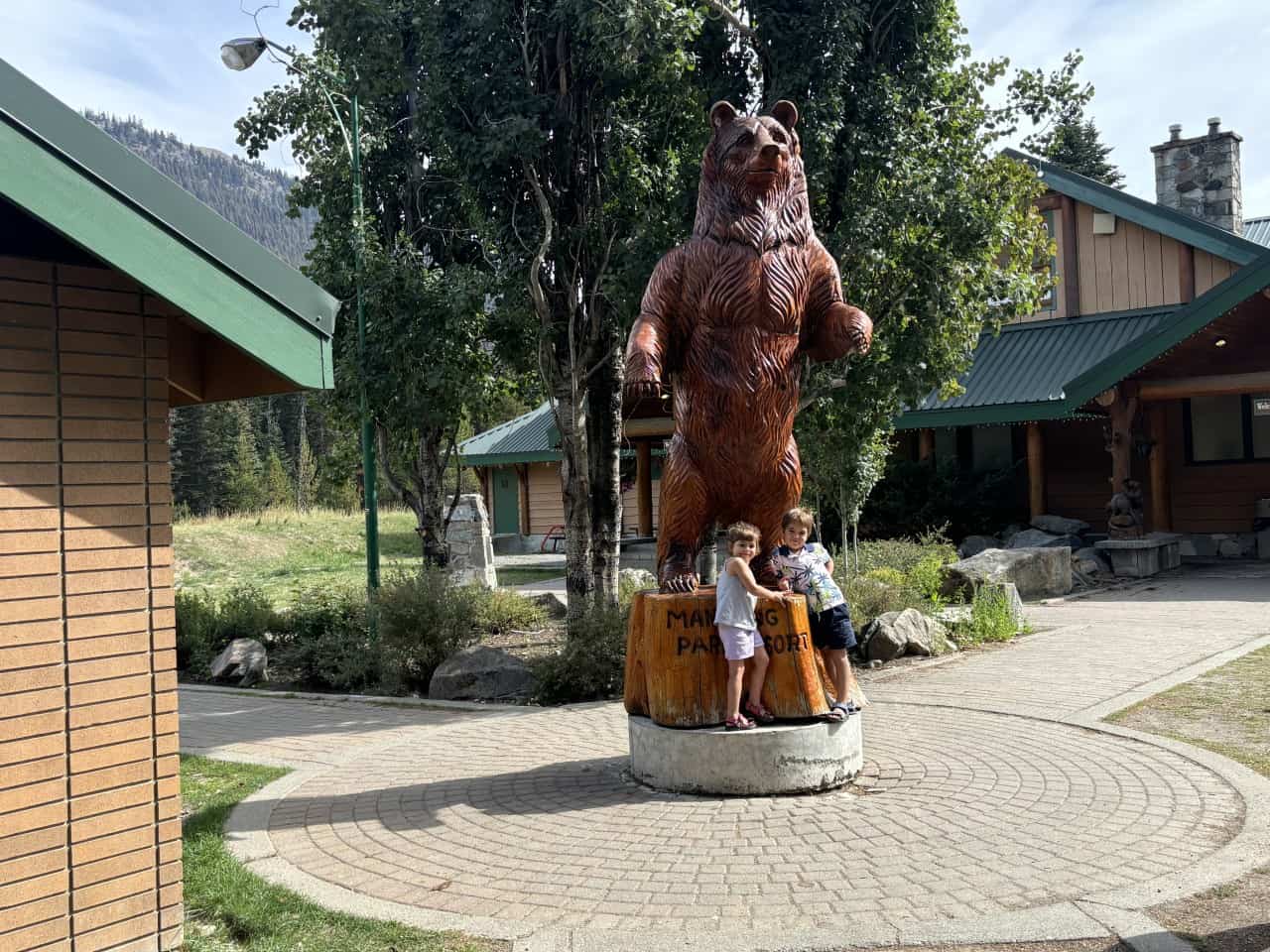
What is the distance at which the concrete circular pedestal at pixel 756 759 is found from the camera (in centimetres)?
530

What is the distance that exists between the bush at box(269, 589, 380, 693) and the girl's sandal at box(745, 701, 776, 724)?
16.8ft

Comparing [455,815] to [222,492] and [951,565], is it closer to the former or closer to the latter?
[951,565]

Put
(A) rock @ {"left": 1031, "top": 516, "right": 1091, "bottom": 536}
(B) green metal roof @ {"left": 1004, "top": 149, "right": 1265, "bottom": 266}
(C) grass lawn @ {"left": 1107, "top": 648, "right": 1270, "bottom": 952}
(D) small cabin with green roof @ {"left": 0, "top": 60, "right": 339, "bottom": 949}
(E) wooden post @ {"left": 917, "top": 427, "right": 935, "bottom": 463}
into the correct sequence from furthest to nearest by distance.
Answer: (E) wooden post @ {"left": 917, "top": 427, "right": 935, "bottom": 463}
(A) rock @ {"left": 1031, "top": 516, "right": 1091, "bottom": 536}
(B) green metal roof @ {"left": 1004, "top": 149, "right": 1265, "bottom": 266}
(C) grass lawn @ {"left": 1107, "top": 648, "right": 1270, "bottom": 952}
(D) small cabin with green roof @ {"left": 0, "top": 60, "right": 339, "bottom": 949}

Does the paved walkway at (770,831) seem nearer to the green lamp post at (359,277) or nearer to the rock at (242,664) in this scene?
the rock at (242,664)

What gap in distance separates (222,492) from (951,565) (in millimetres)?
48399

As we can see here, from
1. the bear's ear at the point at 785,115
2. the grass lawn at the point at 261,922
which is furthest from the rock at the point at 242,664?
the bear's ear at the point at 785,115

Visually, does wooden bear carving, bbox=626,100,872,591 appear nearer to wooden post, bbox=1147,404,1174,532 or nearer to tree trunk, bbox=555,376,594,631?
tree trunk, bbox=555,376,594,631

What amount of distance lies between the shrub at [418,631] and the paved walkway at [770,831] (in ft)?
5.55

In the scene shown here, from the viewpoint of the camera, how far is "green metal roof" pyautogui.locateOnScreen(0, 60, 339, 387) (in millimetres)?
2977

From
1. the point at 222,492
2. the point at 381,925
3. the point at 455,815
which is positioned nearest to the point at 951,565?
the point at 455,815

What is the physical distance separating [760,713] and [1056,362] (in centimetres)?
1544

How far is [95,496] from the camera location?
11.4 ft

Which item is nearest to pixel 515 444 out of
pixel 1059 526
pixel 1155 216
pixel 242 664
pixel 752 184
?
pixel 1059 526

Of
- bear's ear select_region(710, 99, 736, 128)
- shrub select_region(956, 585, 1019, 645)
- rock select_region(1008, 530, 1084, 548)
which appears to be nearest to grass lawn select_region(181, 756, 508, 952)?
bear's ear select_region(710, 99, 736, 128)
